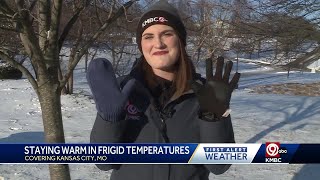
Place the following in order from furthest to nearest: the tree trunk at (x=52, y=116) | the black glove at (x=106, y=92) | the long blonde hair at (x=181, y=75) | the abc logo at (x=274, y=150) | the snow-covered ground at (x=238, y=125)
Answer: the snow-covered ground at (x=238, y=125) < the tree trunk at (x=52, y=116) < the abc logo at (x=274, y=150) < the long blonde hair at (x=181, y=75) < the black glove at (x=106, y=92)

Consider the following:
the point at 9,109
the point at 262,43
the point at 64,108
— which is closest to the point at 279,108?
the point at 262,43

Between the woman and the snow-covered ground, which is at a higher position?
the woman

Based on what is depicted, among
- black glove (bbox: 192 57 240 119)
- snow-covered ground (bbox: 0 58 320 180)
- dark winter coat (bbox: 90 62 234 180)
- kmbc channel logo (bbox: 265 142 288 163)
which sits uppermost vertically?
black glove (bbox: 192 57 240 119)

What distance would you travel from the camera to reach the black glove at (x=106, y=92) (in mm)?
1685

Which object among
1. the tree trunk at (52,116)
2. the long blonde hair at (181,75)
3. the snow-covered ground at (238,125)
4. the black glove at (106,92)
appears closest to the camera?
the black glove at (106,92)

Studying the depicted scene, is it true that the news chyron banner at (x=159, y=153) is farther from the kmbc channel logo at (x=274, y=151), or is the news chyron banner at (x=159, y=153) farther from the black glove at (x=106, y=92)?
the black glove at (x=106, y=92)

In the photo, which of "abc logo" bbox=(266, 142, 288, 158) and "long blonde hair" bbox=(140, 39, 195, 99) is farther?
"abc logo" bbox=(266, 142, 288, 158)

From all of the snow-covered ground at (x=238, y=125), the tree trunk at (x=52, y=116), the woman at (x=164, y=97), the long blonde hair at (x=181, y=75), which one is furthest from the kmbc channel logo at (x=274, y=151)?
the snow-covered ground at (x=238, y=125)

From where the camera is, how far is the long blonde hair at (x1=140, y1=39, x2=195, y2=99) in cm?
180

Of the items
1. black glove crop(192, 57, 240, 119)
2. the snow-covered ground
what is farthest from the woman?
the snow-covered ground

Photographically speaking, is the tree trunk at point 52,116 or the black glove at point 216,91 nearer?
the black glove at point 216,91

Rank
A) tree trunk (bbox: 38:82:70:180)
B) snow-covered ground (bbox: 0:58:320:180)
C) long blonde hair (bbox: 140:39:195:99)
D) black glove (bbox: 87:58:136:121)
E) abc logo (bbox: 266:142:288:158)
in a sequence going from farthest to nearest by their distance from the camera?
snow-covered ground (bbox: 0:58:320:180) < tree trunk (bbox: 38:82:70:180) < abc logo (bbox: 266:142:288:158) < long blonde hair (bbox: 140:39:195:99) < black glove (bbox: 87:58:136:121)

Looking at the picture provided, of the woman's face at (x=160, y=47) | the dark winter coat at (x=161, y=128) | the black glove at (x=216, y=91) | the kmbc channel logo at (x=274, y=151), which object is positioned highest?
the woman's face at (x=160, y=47)

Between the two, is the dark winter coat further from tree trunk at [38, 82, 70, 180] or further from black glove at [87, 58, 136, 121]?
tree trunk at [38, 82, 70, 180]
